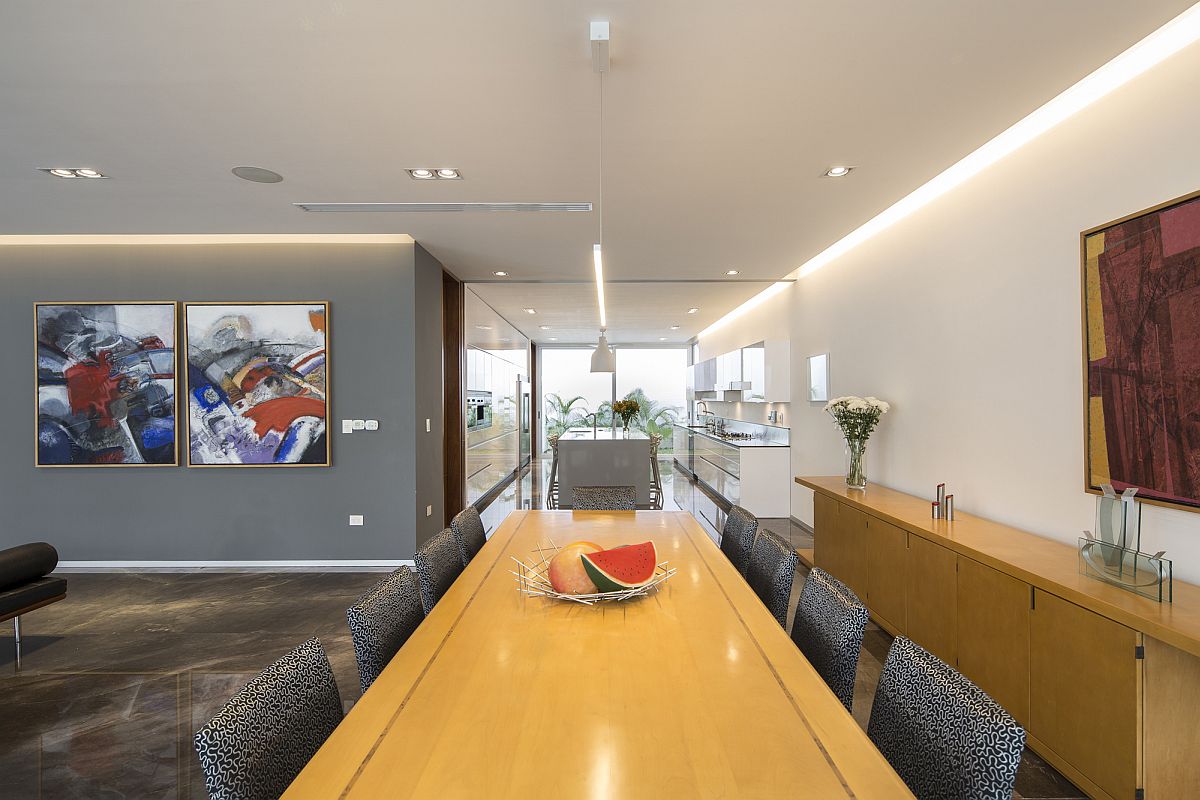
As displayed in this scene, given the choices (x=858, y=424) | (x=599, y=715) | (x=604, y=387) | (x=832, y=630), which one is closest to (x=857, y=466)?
(x=858, y=424)

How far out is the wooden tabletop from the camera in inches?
66.7

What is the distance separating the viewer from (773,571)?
7.30 feet

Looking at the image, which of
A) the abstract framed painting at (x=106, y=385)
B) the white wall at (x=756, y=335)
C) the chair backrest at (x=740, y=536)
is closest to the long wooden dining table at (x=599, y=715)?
the chair backrest at (x=740, y=536)

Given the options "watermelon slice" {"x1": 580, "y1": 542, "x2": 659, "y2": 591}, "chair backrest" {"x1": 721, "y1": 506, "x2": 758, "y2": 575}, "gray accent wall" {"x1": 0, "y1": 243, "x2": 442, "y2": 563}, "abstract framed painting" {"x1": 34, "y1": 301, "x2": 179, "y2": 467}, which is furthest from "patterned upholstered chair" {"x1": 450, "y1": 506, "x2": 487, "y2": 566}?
"abstract framed painting" {"x1": 34, "y1": 301, "x2": 179, "y2": 467}

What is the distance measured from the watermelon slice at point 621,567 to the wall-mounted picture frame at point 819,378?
12.7ft

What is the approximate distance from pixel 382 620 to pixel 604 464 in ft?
16.0

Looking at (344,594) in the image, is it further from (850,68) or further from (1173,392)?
(1173,392)

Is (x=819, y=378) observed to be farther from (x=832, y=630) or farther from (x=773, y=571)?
(x=832, y=630)

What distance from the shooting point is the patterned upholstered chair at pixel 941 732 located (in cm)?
100

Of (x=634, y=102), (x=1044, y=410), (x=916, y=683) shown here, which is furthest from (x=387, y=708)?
(x=1044, y=410)

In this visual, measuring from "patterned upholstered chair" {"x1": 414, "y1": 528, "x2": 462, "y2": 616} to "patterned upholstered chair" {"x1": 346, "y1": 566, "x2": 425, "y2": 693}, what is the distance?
4.8 inches

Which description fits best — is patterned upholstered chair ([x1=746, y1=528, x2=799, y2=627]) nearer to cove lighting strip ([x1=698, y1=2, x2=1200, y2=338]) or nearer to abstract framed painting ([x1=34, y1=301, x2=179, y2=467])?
cove lighting strip ([x1=698, y1=2, x2=1200, y2=338])

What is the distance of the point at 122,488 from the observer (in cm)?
477

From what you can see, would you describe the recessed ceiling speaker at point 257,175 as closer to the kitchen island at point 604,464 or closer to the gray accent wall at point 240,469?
the gray accent wall at point 240,469
